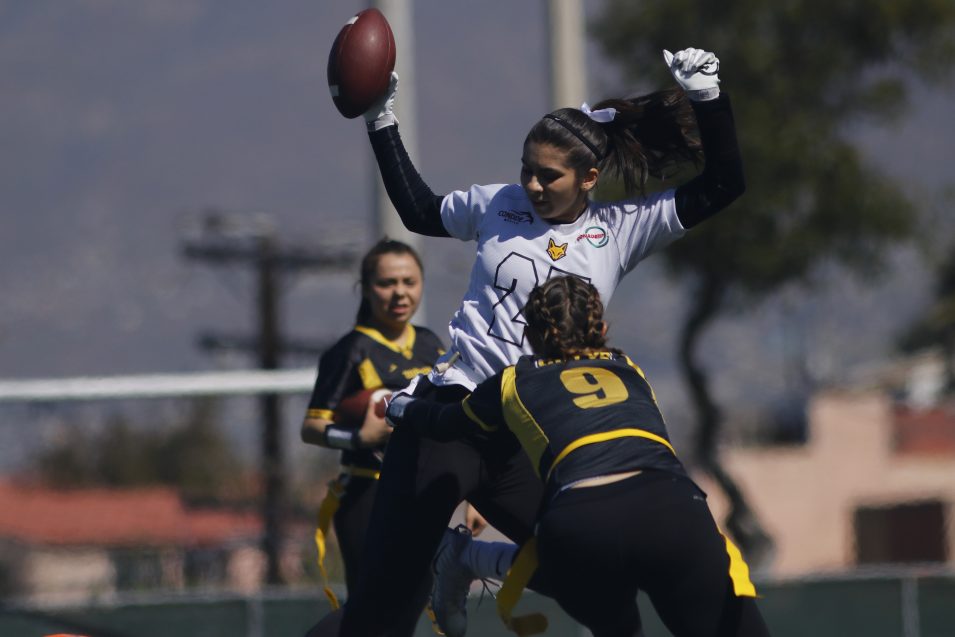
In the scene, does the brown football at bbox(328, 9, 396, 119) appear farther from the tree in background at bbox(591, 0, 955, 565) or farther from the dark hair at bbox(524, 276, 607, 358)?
the tree in background at bbox(591, 0, 955, 565)

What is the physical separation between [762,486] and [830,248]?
13905 millimetres

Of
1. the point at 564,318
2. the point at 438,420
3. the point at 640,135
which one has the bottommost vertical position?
the point at 438,420

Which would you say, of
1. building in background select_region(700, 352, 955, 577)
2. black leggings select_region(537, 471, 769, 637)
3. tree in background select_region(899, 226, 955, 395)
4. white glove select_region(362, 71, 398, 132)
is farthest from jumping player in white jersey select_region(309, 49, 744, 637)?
tree in background select_region(899, 226, 955, 395)

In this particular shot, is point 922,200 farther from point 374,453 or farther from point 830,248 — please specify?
point 374,453

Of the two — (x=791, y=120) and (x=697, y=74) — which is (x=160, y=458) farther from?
(x=697, y=74)

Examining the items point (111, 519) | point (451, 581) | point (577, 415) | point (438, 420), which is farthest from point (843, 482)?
point (577, 415)

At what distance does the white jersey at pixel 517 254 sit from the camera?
15.0ft

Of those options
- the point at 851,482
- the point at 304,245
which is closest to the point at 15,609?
the point at 851,482

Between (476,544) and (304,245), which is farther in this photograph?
(304,245)

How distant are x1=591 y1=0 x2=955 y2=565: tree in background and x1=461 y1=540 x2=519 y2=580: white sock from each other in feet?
56.9

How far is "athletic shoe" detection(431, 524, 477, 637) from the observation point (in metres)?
4.97

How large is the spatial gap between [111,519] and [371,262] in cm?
2192

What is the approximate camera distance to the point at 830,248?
22734 mm

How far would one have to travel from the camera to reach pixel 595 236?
15.2 ft
